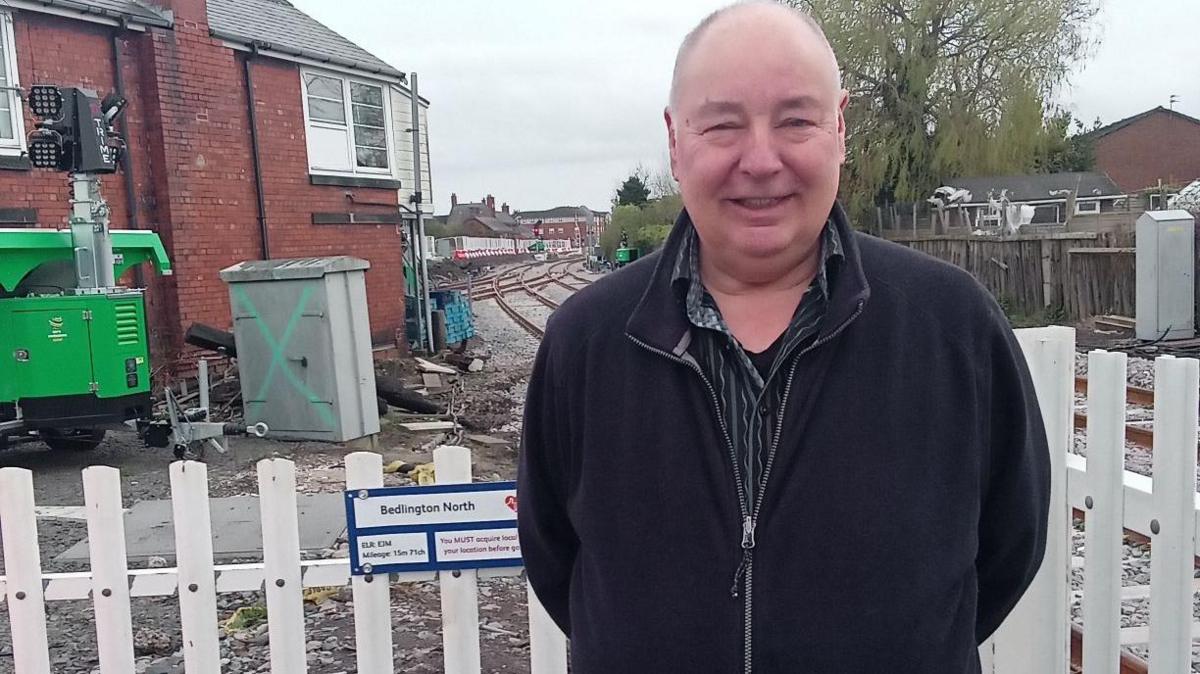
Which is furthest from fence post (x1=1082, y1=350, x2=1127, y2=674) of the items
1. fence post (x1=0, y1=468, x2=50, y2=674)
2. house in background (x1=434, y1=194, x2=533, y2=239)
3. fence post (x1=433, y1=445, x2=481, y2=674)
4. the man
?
house in background (x1=434, y1=194, x2=533, y2=239)

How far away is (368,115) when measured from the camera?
15.5 meters

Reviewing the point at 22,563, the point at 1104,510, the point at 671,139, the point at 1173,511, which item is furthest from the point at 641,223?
the point at 671,139

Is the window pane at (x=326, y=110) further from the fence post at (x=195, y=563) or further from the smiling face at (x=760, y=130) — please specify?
the smiling face at (x=760, y=130)

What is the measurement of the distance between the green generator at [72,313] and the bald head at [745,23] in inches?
303

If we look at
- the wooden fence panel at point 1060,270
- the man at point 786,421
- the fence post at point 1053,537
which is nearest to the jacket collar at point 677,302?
the man at point 786,421

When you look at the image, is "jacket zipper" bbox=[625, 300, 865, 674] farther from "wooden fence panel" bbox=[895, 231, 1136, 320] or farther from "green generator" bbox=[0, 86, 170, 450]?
"wooden fence panel" bbox=[895, 231, 1136, 320]

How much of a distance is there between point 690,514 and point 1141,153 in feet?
220

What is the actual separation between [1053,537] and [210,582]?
7.86 ft

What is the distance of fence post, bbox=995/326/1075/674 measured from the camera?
2414mm

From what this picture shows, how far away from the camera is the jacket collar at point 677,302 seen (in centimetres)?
159

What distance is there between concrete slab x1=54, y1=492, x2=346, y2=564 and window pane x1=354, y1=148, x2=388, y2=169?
32.2 feet

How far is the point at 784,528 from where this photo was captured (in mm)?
1548

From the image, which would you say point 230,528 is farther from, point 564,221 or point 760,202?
point 564,221

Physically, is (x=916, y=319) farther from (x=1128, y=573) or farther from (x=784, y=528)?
(x=1128, y=573)
